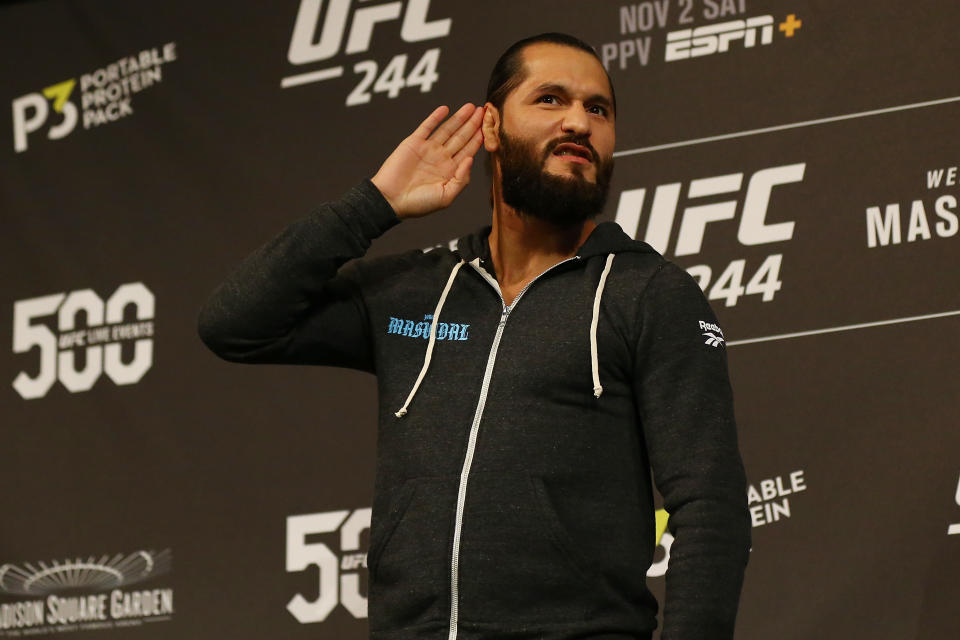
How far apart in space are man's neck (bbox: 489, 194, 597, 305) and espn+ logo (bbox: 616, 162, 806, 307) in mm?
787

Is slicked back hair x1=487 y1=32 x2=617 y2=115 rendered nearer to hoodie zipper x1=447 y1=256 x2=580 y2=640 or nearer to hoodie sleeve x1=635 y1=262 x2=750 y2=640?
hoodie zipper x1=447 y1=256 x2=580 y2=640

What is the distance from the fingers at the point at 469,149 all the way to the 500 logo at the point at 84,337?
134cm

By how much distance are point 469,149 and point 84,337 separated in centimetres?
150

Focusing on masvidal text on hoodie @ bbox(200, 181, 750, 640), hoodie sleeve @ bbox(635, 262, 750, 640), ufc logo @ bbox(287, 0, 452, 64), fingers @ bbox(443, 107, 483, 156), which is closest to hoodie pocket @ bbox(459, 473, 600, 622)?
masvidal text on hoodie @ bbox(200, 181, 750, 640)

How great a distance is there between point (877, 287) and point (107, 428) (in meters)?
1.70

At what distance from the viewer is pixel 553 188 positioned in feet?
5.52

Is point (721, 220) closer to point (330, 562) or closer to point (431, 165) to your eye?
point (431, 165)

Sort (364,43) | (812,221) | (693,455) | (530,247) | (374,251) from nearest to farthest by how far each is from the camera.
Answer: (693,455)
(530,247)
(812,221)
(374,251)
(364,43)

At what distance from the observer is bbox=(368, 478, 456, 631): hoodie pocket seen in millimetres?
1471

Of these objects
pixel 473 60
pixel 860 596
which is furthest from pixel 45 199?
pixel 860 596

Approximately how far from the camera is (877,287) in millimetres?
2375

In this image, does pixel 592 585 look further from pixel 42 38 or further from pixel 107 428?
pixel 42 38

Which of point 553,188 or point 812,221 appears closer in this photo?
point 553,188

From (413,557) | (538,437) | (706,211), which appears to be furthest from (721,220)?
(413,557)
